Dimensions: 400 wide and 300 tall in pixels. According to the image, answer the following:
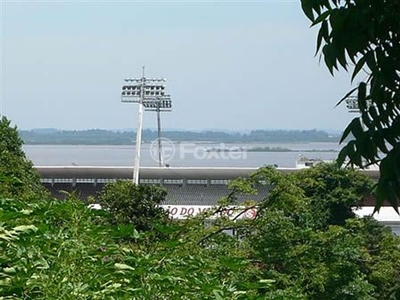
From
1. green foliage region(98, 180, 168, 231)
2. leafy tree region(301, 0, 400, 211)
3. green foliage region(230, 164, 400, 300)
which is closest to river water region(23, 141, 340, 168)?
green foliage region(98, 180, 168, 231)

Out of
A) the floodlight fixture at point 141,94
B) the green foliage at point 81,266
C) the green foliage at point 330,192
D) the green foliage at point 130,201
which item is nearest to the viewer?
the green foliage at point 81,266

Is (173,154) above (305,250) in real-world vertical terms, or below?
below

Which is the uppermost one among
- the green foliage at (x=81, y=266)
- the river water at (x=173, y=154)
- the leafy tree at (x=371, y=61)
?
the leafy tree at (x=371, y=61)

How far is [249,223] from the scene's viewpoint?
7.15m

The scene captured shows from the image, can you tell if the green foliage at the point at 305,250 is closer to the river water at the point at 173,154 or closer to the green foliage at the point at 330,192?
the green foliage at the point at 330,192

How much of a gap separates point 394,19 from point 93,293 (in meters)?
0.84

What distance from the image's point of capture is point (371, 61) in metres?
1.60

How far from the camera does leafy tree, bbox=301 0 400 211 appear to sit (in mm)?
1573

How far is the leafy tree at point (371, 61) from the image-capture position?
1573mm

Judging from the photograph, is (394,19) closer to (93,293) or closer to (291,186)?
(93,293)

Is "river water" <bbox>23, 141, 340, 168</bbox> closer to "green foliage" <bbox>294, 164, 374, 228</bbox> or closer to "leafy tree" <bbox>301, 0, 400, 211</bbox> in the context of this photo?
"green foliage" <bbox>294, 164, 374, 228</bbox>

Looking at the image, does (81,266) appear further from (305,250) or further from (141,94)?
(141,94)

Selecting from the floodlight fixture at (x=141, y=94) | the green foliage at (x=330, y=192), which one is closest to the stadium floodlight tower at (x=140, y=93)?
the floodlight fixture at (x=141, y=94)

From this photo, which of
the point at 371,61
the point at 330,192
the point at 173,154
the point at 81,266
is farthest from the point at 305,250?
the point at 173,154
